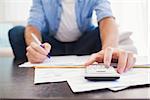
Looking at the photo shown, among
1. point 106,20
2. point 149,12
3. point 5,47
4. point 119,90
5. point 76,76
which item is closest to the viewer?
point 119,90

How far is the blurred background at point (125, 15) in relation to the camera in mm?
1888

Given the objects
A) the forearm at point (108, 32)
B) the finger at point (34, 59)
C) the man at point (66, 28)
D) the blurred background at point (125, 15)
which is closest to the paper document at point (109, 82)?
the finger at point (34, 59)

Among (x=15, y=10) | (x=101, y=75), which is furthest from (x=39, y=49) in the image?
(x=15, y=10)

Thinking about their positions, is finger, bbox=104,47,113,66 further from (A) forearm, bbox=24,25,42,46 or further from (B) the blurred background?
(B) the blurred background

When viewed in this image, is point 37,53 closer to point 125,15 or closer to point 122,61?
point 122,61

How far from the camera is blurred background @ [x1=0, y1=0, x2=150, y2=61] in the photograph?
1.89 meters

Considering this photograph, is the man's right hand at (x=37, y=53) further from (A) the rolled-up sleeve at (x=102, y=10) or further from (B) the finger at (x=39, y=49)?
(A) the rolled-up sleeve at (x=102, y=10)

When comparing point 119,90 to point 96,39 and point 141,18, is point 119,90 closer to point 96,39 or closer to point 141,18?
point 96,39

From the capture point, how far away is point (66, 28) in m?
1.26

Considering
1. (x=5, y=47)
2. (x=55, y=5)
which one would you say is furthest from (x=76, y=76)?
(x=5, y=47)

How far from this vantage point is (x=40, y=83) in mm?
559

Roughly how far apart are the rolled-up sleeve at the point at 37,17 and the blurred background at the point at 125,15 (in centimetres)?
67

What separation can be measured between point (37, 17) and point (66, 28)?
0.14m

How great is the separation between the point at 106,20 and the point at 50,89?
2.26 ft
